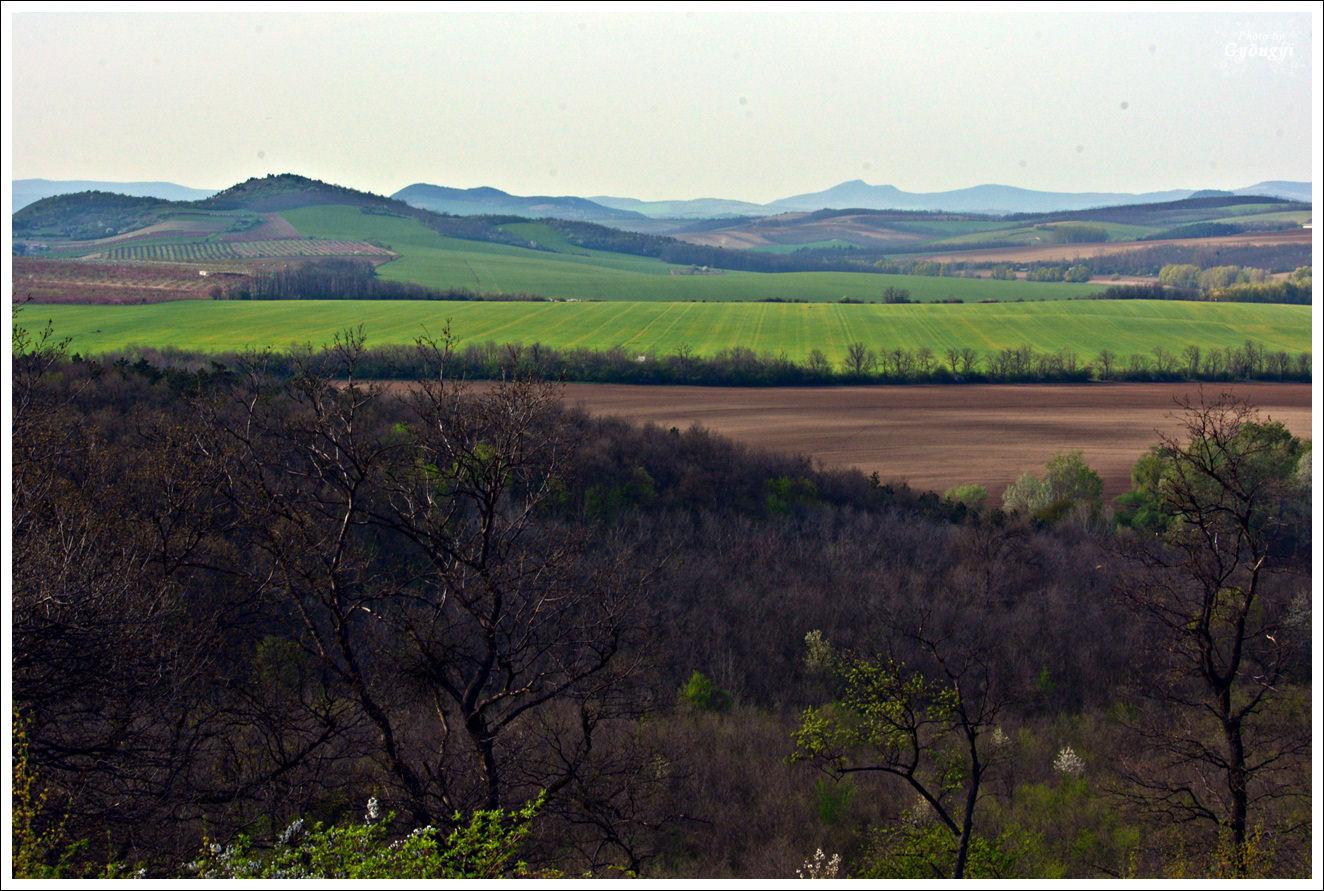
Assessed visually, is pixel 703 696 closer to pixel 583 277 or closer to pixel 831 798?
pixel 831 798

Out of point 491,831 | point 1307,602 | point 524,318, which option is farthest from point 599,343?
point 491,831

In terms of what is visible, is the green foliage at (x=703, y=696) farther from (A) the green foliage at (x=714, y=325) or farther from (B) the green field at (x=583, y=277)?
(B) the green field at (x=583, y=277)

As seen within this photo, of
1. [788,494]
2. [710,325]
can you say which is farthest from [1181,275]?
[788,494]

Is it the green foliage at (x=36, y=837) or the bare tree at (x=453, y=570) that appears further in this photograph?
the bare tree at (x=453, y=570)

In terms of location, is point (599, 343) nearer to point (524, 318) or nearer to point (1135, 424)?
point (524, 318)

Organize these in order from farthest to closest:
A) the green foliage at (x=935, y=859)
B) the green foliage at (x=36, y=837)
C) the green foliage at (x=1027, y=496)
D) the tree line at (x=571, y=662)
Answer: the green foliage at (x=1027, y=496), the green foliage at (x=935, y=859), the tree line at (x=571, y=662), the green foliage at (x=36, y=837)

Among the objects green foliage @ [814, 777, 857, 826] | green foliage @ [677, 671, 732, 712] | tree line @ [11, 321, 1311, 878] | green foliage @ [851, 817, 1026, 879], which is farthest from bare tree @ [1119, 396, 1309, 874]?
green foliage @ [677, 671, 732, 712]

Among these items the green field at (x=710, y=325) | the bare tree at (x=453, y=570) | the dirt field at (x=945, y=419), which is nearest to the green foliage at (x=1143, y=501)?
the dirt field at (x=945, y=419)
